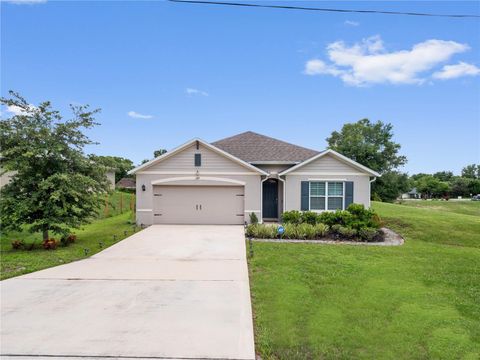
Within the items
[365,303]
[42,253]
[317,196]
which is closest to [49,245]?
[42,253]

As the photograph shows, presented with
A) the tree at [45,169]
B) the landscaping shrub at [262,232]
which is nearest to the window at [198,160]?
the landscaping shrub at [262,232]

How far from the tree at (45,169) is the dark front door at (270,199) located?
336 inches

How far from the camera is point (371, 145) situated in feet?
133

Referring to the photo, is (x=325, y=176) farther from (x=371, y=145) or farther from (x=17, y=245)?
(x=371, y=145)

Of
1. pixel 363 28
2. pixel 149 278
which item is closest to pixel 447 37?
pixel 363 28

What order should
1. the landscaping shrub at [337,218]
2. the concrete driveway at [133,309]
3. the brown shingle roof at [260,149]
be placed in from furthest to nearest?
the brown shingle roof at [260,149] → the landscaping shrub at [337,218] → the concrete driveway at [133,309]

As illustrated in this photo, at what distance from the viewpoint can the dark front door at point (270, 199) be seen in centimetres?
1673

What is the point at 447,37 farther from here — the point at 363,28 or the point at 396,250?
the point at 396,250

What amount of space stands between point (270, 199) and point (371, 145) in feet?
94.6

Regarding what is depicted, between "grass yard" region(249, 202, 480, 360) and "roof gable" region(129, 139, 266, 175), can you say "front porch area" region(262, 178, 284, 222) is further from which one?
"grass yard" region(249, 202, 480, 360)

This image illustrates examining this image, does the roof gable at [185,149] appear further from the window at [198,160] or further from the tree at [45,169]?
the tree at [45,169]

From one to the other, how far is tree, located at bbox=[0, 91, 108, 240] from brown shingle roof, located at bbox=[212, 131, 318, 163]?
8.30m

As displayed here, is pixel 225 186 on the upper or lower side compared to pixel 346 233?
upper

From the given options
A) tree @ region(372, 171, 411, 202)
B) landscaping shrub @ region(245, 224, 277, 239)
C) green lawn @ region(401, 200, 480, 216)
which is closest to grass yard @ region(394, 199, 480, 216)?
green lawn @ region(401, 200, 480, 216)
